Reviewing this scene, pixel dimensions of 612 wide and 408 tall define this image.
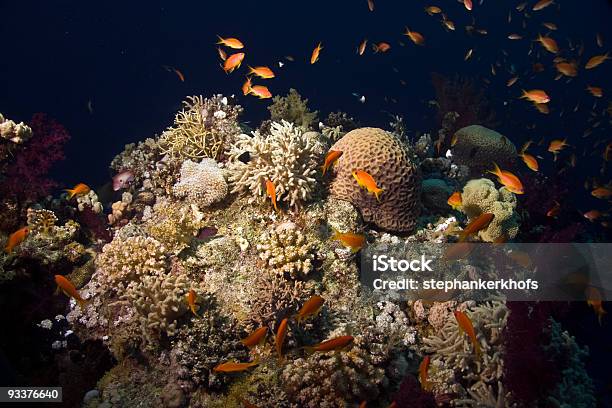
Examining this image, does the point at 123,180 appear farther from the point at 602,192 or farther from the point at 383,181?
the point at 602,192

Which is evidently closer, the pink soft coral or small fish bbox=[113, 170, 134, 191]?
the pink soft coral

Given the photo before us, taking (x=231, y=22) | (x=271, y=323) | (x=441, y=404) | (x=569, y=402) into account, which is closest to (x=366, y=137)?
(x=271, y=323)

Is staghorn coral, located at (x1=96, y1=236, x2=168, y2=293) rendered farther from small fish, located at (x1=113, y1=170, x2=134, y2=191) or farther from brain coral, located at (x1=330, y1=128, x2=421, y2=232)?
brain coral, located at (x1=330, y1=128, x2=421, y2=232)

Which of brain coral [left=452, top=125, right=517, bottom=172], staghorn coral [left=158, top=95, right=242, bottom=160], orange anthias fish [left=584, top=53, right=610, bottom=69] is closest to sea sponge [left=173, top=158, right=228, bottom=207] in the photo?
staghorn coral [left=158, top=95, right=242, bottom=160]

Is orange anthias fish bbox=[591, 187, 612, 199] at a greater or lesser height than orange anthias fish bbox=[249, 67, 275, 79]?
lesser

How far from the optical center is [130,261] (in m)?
5.60

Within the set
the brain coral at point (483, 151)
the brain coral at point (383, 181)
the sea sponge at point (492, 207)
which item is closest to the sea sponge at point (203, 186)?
the brain coral at point (383, 181)

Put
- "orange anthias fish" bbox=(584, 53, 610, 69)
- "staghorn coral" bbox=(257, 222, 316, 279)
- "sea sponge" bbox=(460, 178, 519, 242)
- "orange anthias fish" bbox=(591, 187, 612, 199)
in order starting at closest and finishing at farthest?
"staghorn coral" bbox=(257, 222, 316, 279) → "sea sponge" bbox=(460, 178, 519, 242) → "orange anthias fish" bbox=(591, 187, 612, 199) → "orange anthias fish" bbox=(584, 53, 610, 69)

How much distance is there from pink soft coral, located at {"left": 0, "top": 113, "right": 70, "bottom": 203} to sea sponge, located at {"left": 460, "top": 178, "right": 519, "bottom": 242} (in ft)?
24.5

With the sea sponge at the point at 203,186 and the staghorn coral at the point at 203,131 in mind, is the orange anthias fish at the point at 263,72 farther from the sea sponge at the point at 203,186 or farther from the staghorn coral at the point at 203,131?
the sea sponge at the point at 203,186

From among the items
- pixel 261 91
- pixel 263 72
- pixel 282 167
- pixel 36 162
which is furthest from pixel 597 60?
pixel 36 162

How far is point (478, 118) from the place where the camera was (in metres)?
13.0

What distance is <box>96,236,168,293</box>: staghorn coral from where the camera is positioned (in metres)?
5.56

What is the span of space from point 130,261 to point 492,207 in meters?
6.01
